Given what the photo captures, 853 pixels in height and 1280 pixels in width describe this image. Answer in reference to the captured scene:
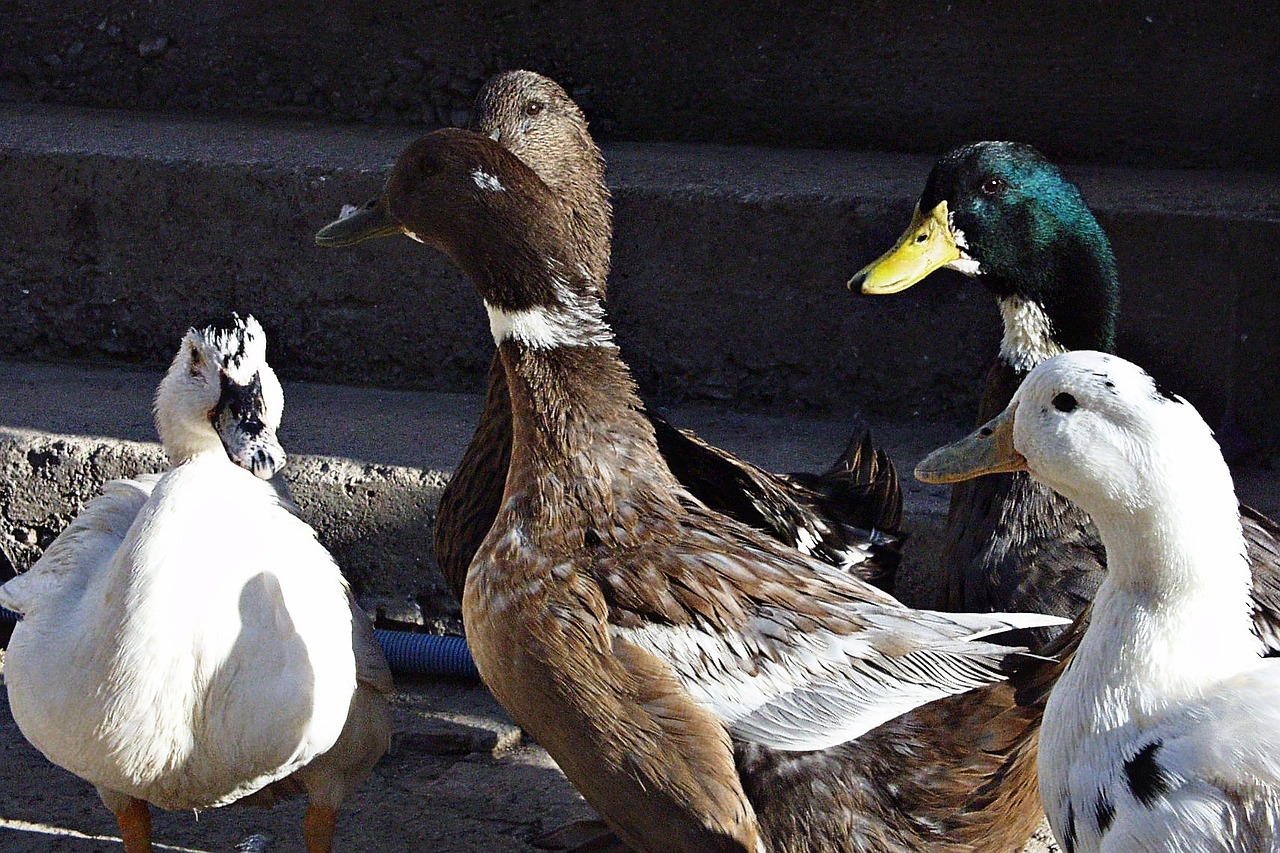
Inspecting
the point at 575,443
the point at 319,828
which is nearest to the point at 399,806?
the point at 319,828

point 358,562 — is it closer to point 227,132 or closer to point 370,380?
point 370,380

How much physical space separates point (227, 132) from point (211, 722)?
2.94 meters

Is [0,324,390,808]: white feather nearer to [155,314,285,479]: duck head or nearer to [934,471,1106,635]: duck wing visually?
[155,314,285,479]: duck head

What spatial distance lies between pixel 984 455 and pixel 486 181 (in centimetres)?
112

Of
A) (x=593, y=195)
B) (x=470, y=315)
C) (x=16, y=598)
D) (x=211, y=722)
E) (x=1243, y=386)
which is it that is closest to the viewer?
(x=211, y=722)

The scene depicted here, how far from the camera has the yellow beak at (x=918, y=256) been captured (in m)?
3.39

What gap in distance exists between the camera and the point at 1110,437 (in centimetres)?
235

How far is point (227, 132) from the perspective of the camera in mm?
5277

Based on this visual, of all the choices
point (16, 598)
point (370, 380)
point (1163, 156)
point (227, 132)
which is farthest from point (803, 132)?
point (16, 598)

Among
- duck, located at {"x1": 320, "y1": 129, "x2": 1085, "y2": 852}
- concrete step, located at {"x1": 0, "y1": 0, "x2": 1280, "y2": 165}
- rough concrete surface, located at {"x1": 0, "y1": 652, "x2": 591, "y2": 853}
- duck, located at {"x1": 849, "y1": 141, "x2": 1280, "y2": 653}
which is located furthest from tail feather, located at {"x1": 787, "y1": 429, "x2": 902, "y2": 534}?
concrete step, located at {"x1": 0, "y1": 0, "x2": 1280, "y2": 165}

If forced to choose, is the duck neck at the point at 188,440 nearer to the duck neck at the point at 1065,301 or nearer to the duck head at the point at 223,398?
the duck head at the point at 223,398

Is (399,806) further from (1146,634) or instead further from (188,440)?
(1146,634)

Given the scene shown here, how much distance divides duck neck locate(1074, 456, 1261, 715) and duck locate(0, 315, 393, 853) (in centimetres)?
158

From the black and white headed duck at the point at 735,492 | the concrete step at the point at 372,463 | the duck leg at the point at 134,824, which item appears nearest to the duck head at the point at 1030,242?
the black and white headed duck at the point at 735,492
